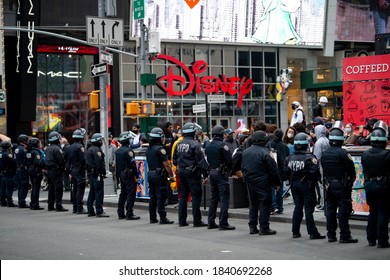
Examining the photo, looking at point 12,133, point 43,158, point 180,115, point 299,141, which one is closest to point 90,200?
point 43,158

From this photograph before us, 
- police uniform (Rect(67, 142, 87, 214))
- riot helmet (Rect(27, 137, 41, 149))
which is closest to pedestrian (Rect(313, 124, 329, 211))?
police uniform (Rect(67, 142, 87, 214))

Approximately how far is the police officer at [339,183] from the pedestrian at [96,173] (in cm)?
664

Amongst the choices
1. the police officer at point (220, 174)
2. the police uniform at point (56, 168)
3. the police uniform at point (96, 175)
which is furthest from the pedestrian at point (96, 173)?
the police officer at point (220, 174)

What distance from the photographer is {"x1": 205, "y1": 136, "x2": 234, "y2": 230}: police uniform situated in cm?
1559

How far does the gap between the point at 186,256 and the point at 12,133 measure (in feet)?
102

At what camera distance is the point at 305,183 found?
13.9 metres

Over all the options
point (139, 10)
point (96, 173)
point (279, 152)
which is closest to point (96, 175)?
point (96, 173)

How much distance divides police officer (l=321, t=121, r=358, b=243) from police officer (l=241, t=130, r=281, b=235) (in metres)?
1.20

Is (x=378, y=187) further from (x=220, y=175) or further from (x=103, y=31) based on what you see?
(x=103, y=31)

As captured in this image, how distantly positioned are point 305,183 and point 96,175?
248 inches

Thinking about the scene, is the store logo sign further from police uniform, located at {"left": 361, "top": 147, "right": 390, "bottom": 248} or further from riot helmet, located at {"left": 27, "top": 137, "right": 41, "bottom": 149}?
police uniform, located at {"left": 361, "top": 147, "right": 390, "bottom": 248}

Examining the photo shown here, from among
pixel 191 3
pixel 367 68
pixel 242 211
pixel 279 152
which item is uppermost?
pixel 191 3

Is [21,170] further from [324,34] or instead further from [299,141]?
[324,34]

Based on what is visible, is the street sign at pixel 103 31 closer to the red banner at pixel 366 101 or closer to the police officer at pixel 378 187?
the red banner at pixel 366 101
